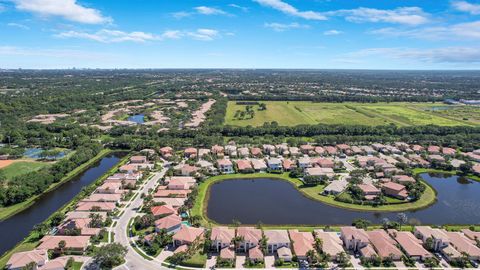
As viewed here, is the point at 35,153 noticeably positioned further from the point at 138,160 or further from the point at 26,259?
the point at 26,259

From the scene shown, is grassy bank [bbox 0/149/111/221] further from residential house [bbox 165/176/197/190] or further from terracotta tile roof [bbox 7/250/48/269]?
residential house [bbox 165/176/197/190]

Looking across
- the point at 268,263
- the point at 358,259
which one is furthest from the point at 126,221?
the point at 358,259

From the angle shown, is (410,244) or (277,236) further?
(277,236)

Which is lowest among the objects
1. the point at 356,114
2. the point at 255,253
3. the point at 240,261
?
the point at 240,261

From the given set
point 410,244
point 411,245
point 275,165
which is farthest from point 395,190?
point 275,165

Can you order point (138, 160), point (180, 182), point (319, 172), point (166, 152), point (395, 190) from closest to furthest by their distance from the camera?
point (395, 190) → point (180, 182) → point (319, 172) → point (138, 160) → point (166, 152)

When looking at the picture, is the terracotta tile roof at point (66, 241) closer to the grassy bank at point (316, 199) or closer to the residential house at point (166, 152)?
the grassy bank at point (316, 199)
